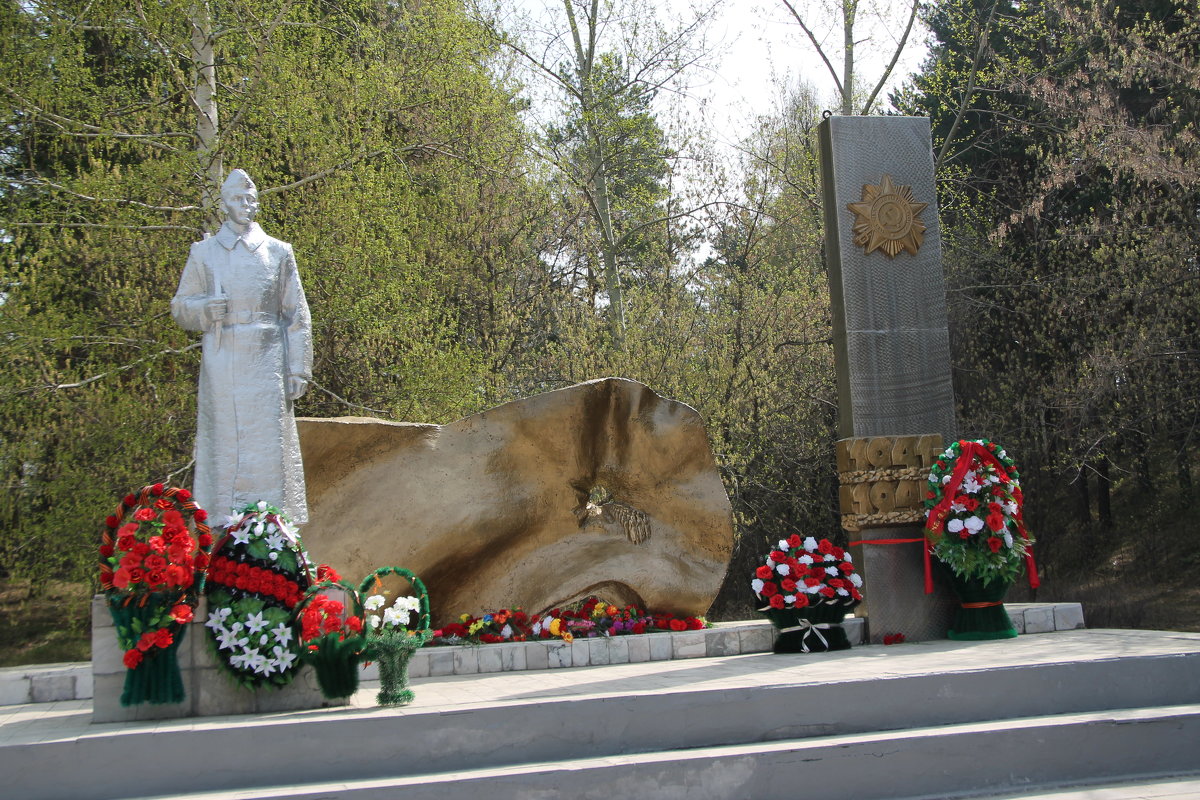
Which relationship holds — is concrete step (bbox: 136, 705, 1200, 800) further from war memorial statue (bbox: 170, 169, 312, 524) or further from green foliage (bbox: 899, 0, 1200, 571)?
green foliage (bbox: 899, 0, 1200, 571)

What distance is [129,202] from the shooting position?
1057cm

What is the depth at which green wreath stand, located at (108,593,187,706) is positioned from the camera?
4.81 metres

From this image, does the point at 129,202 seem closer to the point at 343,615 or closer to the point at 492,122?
the point at 492,122

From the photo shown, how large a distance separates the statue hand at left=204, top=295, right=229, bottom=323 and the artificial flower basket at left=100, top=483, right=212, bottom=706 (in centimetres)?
109

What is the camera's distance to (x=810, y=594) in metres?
6.71

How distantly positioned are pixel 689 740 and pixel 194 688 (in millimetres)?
2311

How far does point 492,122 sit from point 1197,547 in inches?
521

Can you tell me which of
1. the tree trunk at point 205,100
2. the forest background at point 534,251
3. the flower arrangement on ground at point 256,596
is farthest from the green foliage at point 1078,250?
the flower arrangement on ground at point 256,596

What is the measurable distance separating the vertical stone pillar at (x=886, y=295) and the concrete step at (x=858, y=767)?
7.66 ft

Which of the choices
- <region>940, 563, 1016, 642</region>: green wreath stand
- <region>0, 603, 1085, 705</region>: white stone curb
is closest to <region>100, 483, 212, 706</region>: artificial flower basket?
<region>0, 603, 1085, 705</region>: white stone curb

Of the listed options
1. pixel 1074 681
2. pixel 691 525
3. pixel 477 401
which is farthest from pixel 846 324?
pixel 477 401

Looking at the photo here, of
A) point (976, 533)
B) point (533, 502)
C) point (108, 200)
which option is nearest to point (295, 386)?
point (533, 502)

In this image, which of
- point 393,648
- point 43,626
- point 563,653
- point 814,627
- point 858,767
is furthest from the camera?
point 43,626

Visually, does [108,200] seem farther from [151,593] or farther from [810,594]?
[810,594]
